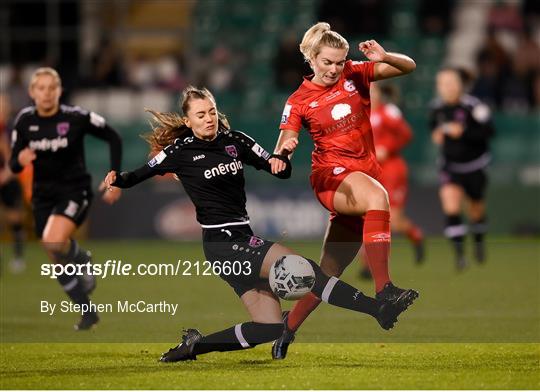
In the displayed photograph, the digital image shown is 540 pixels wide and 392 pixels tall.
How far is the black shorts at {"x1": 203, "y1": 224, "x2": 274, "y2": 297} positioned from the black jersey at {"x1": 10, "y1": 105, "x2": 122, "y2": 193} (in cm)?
254

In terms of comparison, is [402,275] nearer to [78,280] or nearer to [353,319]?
[353,319]

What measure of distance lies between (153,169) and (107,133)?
264 centimetres

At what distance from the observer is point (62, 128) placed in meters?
10.5

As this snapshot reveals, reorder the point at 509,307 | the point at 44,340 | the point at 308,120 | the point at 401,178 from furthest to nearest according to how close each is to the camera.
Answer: the point at 401,178
the point at 509,307
the point at 44,340
the point at 308,120

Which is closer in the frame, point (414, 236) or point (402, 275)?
point (402, 275)

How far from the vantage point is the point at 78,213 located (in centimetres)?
1065

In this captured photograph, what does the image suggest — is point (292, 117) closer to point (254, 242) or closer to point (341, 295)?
point (254, 242)

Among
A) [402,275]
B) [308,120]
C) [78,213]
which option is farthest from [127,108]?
[308,120]

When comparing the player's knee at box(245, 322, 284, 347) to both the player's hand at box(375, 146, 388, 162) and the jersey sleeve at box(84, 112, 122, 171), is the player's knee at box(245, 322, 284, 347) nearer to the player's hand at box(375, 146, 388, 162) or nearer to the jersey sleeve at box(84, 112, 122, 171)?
the jersey sleeve at box(84, 112, 122, 171)

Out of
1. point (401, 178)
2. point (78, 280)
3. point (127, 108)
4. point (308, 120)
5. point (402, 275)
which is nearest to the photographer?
point (308, 120)

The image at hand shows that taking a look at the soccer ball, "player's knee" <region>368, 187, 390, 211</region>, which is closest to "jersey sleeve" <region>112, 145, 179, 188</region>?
the soccer ball

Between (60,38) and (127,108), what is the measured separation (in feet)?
7.45

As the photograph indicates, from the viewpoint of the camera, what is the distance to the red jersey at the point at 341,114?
8.52m

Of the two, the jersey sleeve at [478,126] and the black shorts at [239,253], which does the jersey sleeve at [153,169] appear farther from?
the jersey sleeve at [478,126]
